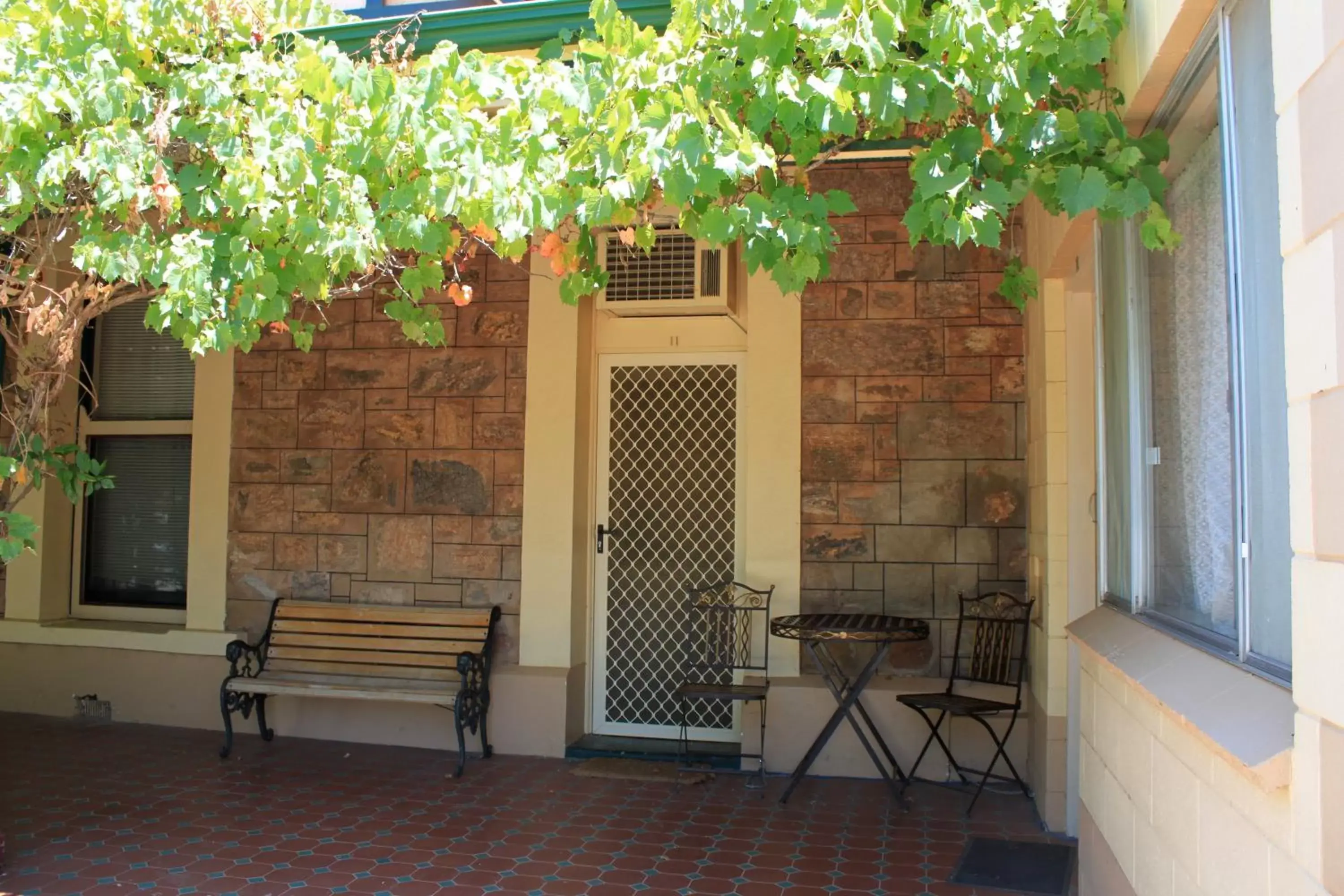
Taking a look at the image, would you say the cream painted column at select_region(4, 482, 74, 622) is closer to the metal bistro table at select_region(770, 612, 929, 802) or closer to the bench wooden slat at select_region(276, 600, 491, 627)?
the bench wooden slat at select_region(276, 600, 491, 627)

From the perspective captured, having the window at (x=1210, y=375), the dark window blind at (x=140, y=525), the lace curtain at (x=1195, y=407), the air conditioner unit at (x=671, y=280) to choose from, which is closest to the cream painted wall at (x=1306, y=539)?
the window at (x=1210, y=375)

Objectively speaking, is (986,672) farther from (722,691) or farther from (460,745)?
(460,745)

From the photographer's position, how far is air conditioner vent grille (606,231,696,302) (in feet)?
19.6

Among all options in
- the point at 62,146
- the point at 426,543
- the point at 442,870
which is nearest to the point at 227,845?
the point at 442,870

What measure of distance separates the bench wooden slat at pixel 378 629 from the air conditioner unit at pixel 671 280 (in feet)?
6.33

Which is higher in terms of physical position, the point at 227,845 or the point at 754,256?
the point at 754,256

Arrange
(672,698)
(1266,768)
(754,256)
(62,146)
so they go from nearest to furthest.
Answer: (1266,768) < (754,256) < (62,146) < (672,698)

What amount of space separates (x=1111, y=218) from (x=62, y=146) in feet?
9.31

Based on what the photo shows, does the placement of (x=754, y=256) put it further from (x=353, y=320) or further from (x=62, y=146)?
(x=353, y=320)

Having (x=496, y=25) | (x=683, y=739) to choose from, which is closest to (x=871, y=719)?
(x=683, y=739)

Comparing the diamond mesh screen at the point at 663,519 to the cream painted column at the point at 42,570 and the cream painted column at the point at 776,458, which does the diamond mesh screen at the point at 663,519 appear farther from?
the cream painted column at the point at 42,570

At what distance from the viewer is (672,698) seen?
613 centimetres

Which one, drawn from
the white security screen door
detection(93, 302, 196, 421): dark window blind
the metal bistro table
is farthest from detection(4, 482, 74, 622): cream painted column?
the metal bistro table

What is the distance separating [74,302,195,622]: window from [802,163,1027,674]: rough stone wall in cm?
391
